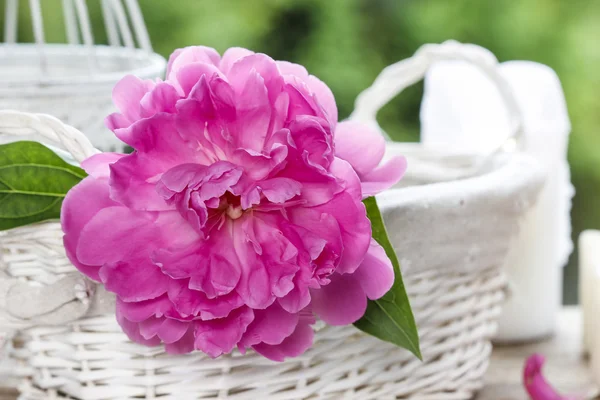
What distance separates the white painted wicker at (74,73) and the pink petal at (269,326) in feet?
0.69

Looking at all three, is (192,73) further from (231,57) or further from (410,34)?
(410,34)

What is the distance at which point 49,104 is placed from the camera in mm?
486

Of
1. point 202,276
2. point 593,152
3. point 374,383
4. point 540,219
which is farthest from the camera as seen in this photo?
point 593,152

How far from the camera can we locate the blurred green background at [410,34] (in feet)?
5.14

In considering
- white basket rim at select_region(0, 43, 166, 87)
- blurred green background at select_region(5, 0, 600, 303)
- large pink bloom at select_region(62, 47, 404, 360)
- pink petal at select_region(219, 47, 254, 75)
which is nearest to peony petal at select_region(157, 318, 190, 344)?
large pink bloom at select_region(62, 47, 404, 360)

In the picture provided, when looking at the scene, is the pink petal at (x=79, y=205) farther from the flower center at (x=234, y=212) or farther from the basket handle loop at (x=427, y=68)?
the basket handle loop at (x=427, y=68)

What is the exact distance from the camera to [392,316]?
356mm

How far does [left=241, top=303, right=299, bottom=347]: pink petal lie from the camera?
0.32 m

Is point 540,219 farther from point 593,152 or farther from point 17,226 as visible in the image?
point 593,152

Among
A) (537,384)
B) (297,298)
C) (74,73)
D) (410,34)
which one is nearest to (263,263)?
(297,298)

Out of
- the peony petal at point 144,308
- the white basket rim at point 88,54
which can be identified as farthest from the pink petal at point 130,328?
the white basket rim at point 88,54

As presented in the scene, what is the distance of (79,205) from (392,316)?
0.15 m

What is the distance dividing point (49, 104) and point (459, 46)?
26cm

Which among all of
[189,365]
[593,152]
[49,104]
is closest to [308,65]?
[593,152]
